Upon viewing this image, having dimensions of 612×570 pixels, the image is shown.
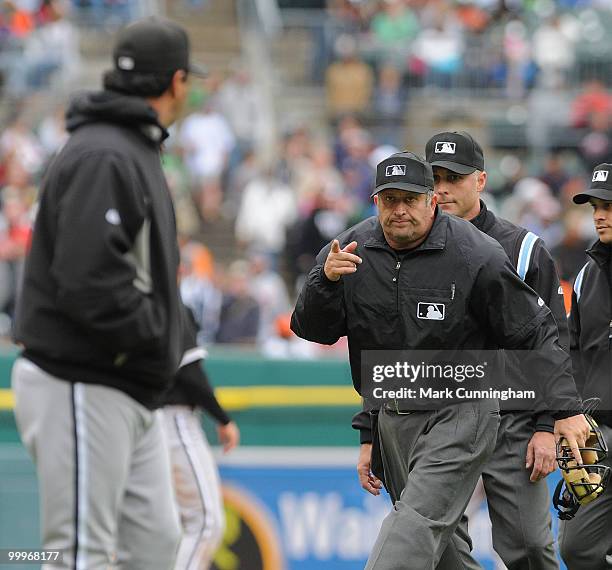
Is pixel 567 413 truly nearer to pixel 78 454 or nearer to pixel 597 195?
pixel 597 195

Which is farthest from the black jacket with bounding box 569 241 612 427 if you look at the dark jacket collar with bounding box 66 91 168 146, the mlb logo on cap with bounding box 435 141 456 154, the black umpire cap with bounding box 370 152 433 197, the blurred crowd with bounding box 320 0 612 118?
the blurred crowd with bounding box 320 0 612 118

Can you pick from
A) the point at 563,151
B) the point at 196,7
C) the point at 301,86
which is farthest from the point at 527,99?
the point at 196,7

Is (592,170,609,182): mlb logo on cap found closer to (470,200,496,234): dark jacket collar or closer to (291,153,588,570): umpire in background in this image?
(470,200,496,234): dark jacket collar

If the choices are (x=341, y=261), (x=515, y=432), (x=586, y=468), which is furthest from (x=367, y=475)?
(x=341, y=261)

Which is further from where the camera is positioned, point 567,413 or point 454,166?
point 454,166

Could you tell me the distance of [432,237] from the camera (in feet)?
18.8

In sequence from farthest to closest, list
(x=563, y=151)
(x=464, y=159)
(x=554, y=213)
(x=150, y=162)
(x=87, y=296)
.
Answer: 1. (x=563, y=151)
2. (x=554, y=213)
3. (x=464, y=159)
4. (x=150, y=162)
5. (x=87, y=296)

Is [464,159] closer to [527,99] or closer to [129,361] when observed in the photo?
[129,361]

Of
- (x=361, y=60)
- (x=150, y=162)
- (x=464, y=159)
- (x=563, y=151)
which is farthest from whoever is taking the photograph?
(x=361, y=60)

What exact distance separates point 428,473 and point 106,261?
70.2 inches

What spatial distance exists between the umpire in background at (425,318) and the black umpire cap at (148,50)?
1146mm

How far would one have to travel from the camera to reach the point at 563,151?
1886 cm

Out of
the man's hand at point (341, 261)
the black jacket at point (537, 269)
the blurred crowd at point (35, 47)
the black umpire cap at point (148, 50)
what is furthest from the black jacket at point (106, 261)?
the blurred crowd at point (35, 47)

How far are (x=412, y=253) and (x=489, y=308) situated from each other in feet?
1.28
